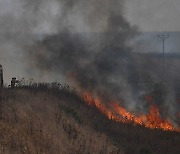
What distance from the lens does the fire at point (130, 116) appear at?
2083 centimetres

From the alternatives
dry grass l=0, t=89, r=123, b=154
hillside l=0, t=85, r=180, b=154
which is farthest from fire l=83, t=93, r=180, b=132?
dry grass l=0, t=89, r=123, b=154

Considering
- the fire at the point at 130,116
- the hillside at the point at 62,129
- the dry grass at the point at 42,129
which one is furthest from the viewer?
the fire at the point at 130,116

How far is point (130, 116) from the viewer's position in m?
21.8

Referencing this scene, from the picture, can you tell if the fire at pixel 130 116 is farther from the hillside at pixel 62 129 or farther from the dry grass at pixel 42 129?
the dry grass at pixel 42 129

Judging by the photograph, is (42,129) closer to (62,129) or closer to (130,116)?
(62,129)

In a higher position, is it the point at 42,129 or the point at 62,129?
the point at 62,129

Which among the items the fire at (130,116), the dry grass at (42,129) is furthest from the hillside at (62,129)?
the fire at (130,116)

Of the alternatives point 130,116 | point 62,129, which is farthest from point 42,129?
point 130,116

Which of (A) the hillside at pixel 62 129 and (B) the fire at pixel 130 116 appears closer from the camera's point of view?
(A) the hillside at pixel 62 129

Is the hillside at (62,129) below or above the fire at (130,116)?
below

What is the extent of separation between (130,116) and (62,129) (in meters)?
9.39

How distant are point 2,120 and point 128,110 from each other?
14.1 meters

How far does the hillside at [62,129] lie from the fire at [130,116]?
1.37 meters

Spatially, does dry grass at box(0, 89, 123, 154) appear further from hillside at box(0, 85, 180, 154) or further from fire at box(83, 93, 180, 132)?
fire at box(83, 93, 180, 132)
